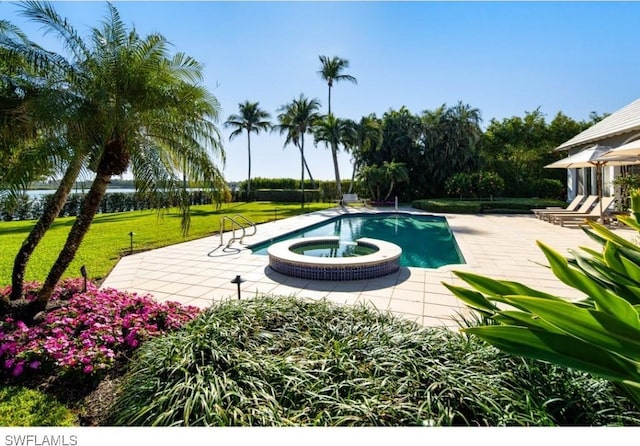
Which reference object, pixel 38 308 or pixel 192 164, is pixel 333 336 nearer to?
pixel 192 164

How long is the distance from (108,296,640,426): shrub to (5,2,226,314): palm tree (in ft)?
8.02

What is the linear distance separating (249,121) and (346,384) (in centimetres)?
3373

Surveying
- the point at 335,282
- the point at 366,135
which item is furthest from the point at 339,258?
the point at 366,135

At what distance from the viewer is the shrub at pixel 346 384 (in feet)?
6.95

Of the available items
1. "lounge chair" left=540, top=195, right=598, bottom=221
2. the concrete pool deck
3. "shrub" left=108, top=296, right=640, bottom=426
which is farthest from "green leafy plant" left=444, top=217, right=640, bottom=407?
"lounge chair" left=540, top=195, right=598, bottom=221

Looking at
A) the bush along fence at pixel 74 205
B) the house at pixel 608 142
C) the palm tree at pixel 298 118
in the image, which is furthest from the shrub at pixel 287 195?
the house at pixel 608 142

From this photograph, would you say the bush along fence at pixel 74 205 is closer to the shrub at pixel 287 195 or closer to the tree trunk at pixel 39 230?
the tree trunk at pixel 39 230

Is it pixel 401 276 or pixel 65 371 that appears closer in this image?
pixel 65 371

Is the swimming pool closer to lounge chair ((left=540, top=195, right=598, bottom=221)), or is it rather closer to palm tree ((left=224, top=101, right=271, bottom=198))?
lounge chair ((left=540, top=195, right=598, bottom=221))

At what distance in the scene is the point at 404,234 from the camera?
13.8 metres

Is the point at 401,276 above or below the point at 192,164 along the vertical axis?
below

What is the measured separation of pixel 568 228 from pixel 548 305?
47.3 ft

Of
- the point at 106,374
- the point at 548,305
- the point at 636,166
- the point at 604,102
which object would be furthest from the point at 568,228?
the point at 604,102
